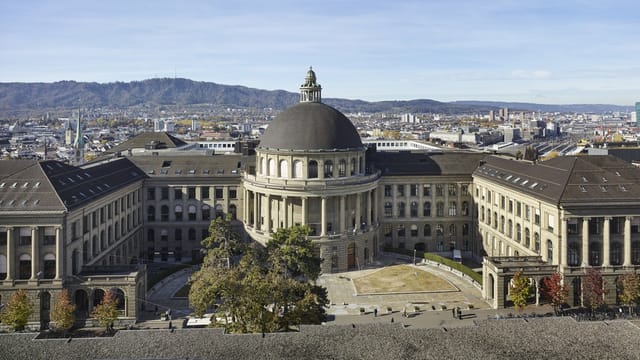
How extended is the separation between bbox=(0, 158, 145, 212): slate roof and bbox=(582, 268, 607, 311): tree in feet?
232

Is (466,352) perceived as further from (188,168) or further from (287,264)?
(188,168)

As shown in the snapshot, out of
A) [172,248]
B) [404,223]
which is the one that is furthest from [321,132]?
[172,248]

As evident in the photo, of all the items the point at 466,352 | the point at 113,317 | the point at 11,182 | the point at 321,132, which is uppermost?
the point at 321,132

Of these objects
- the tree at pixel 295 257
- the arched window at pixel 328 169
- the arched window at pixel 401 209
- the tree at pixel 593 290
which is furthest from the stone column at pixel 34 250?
the tree at pixel 593 290

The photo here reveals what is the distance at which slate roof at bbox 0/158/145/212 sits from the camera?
A: 7744 centimetres

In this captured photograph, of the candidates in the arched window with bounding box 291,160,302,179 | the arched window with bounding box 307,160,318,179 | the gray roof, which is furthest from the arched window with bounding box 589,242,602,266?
the arched window with bounding box 291,160,302,179

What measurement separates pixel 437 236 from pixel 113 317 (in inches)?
2774

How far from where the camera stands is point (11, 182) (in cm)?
8050

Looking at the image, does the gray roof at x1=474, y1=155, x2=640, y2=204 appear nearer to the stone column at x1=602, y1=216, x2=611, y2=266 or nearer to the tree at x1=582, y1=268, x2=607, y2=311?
Answer: the stone column at x1=602, y1=216, x2=611, y2=266

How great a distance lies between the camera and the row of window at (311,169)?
4131 inches

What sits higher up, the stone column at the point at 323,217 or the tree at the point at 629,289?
the stone column at the point at 323,217

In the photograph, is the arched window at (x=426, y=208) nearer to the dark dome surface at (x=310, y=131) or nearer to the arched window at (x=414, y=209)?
the arched window at (x=414, y=209)

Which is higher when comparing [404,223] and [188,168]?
[188,168]

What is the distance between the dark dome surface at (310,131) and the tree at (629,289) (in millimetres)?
50148
